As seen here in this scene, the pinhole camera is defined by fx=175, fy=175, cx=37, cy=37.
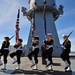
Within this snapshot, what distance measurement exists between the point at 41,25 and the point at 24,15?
4.71m

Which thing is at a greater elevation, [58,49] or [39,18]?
[39,18]

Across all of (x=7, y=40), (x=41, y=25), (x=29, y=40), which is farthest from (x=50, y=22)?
(x=7, y=40)

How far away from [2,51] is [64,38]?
12.0ft

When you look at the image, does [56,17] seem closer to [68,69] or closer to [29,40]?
[29,40]

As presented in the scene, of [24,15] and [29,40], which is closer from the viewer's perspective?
[29,40]

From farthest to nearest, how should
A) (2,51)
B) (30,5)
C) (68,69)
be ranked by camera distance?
1. (30,5)
2. (2,51)
3. (68,69)

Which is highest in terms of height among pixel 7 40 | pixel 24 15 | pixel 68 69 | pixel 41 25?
pixel 24 15

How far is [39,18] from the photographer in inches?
1278

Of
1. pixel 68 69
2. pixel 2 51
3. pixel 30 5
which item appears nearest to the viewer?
pixel 68 69

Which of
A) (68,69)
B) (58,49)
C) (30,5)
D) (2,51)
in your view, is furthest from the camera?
(30,5)

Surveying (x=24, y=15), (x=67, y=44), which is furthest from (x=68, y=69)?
(x=24, y=15)

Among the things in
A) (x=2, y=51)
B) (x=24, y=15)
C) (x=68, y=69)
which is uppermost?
(x=24, y=15)

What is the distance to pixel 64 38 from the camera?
380 inches

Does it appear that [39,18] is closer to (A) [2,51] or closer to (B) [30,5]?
(B) [30,5]
